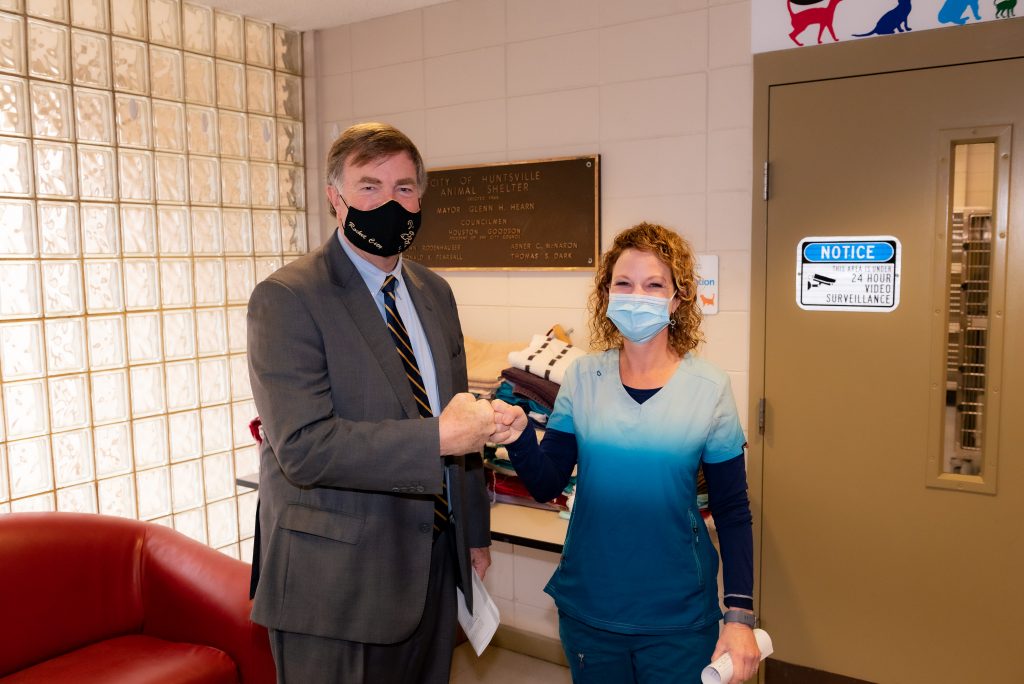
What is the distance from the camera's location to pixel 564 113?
305 cm

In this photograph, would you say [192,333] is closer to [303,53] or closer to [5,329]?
[5,329]

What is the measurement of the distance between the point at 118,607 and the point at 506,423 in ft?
5.47

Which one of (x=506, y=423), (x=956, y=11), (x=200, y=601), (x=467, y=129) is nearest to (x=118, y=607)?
(x=200, y=601)

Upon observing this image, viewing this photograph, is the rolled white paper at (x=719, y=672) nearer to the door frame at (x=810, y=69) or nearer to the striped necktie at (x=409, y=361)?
the striped necktie at (x=409, y=361)

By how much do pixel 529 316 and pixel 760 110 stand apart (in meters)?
1.16

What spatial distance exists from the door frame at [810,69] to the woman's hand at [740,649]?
53.7 inches

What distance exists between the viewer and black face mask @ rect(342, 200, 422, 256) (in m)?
1.62

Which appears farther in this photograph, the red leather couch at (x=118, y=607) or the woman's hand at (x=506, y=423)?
the red leather couch at (x=118, y=607)

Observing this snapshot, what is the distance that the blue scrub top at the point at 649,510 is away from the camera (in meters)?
1.53

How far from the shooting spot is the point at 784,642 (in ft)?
9.16

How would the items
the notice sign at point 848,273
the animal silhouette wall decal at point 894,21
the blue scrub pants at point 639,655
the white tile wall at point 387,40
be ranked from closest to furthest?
1. the blue scrub pants at point 639,655
2. the animal silhouette wall decal at point 894,21
3. the notice sign at point 848,273
4. the white tile wall at point 387,40

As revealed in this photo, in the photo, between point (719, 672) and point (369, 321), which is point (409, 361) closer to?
point (369, 321)

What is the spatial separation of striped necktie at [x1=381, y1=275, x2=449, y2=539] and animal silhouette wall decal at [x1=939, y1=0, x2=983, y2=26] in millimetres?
1877

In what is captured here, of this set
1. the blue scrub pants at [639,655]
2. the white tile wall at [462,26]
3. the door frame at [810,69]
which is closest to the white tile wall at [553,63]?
the white tile wall at [462,26]
